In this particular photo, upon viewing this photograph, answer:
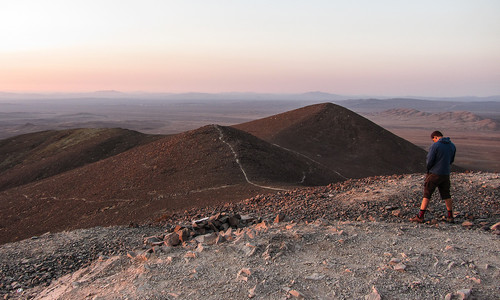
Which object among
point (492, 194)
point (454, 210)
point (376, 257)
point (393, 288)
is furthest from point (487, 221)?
point (393, 288)

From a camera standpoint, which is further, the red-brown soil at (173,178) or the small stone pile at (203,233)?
the red-brown soil at (173,178)

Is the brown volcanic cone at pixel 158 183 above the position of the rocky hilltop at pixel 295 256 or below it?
below

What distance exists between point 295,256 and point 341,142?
28813 mm

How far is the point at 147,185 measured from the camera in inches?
734

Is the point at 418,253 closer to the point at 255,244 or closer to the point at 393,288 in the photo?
the point at 393,288

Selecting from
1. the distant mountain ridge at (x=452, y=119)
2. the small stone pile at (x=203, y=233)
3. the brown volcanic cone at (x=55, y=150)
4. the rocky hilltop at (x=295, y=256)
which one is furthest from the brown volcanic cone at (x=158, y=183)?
the distant mountain ridge at (x=452, y=119)

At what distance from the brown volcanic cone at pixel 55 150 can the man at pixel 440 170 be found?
2695cm

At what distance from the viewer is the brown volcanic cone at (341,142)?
29.5 metres

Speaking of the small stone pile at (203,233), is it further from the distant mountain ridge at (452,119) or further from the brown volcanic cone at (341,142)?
the distant mountain ridge at (452,119)

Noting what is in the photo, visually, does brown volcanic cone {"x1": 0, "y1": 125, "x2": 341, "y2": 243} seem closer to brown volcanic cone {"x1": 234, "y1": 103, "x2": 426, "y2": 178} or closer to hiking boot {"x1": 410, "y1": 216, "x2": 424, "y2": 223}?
brown volcanic cone {"x1": 234, "y1": 103, "x2": 426, "y2": 178}

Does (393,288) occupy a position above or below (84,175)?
above

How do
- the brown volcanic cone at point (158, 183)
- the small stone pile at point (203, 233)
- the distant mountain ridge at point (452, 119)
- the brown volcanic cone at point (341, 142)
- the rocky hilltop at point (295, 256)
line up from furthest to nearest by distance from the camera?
the distant mountain ridge at point (452, 119) < the brown volcanic cone at point (341, 142) < the brown volcanic cone at point (158, 183) < the small stone pile at point (203, 233) < the rocky hilltop at point (295, 256)

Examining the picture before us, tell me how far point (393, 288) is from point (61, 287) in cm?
559

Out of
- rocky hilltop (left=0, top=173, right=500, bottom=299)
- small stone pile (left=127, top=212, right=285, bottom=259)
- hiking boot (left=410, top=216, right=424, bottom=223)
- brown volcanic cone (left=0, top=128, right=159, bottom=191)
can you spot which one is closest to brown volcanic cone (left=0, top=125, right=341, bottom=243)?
brown volcanic cone (left=0, top=128, right=159, bottom=191)
